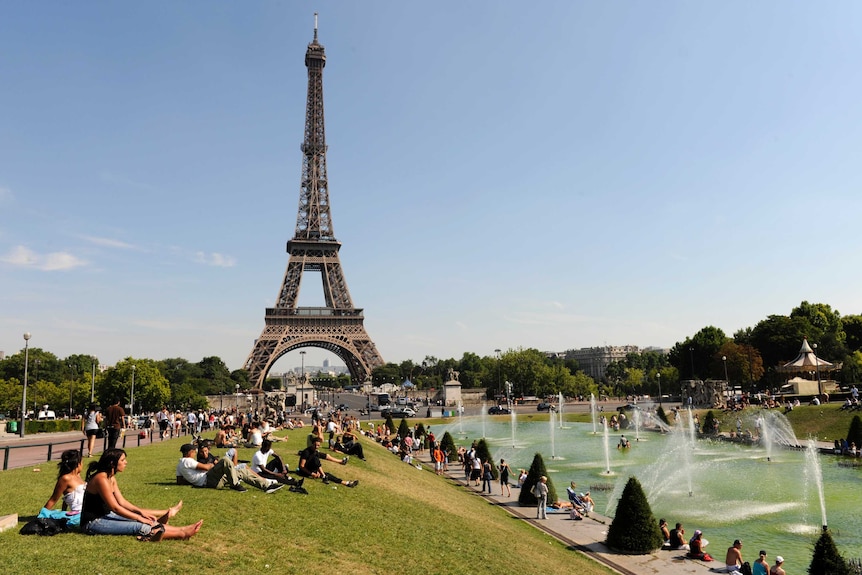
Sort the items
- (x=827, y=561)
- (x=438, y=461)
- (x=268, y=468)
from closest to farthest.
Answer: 1. (x=827, y=561)
2. (x=268, y=468)
3. (x=438, y=461)

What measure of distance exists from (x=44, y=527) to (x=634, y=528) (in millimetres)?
13660

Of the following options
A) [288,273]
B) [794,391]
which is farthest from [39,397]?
[794,391]

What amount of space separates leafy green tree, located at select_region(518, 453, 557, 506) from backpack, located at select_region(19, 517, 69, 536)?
15665 mm

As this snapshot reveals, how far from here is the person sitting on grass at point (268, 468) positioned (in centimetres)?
1464

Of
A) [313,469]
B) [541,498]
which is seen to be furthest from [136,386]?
[541,498]

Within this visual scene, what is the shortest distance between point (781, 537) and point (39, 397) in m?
85.9

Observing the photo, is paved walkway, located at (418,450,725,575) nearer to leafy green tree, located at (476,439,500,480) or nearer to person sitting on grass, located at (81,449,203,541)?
leafy green tree, located at (476,439,500,480)

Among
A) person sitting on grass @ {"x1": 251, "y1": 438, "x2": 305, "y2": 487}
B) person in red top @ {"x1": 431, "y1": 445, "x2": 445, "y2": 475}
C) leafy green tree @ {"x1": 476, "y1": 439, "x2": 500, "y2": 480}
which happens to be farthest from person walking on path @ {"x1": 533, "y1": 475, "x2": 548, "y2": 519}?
person in red top @ {"x1": 431, "y1": 445, "x2": 445, "y2": 475}

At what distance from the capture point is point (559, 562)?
13.9 meters

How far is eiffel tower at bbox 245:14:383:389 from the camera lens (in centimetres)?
9919

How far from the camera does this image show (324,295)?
110 meters

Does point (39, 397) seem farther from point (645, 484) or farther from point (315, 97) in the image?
point (645, 484)

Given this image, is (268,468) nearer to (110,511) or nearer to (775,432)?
→ (110,511)

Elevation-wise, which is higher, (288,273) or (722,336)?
(288,273)
